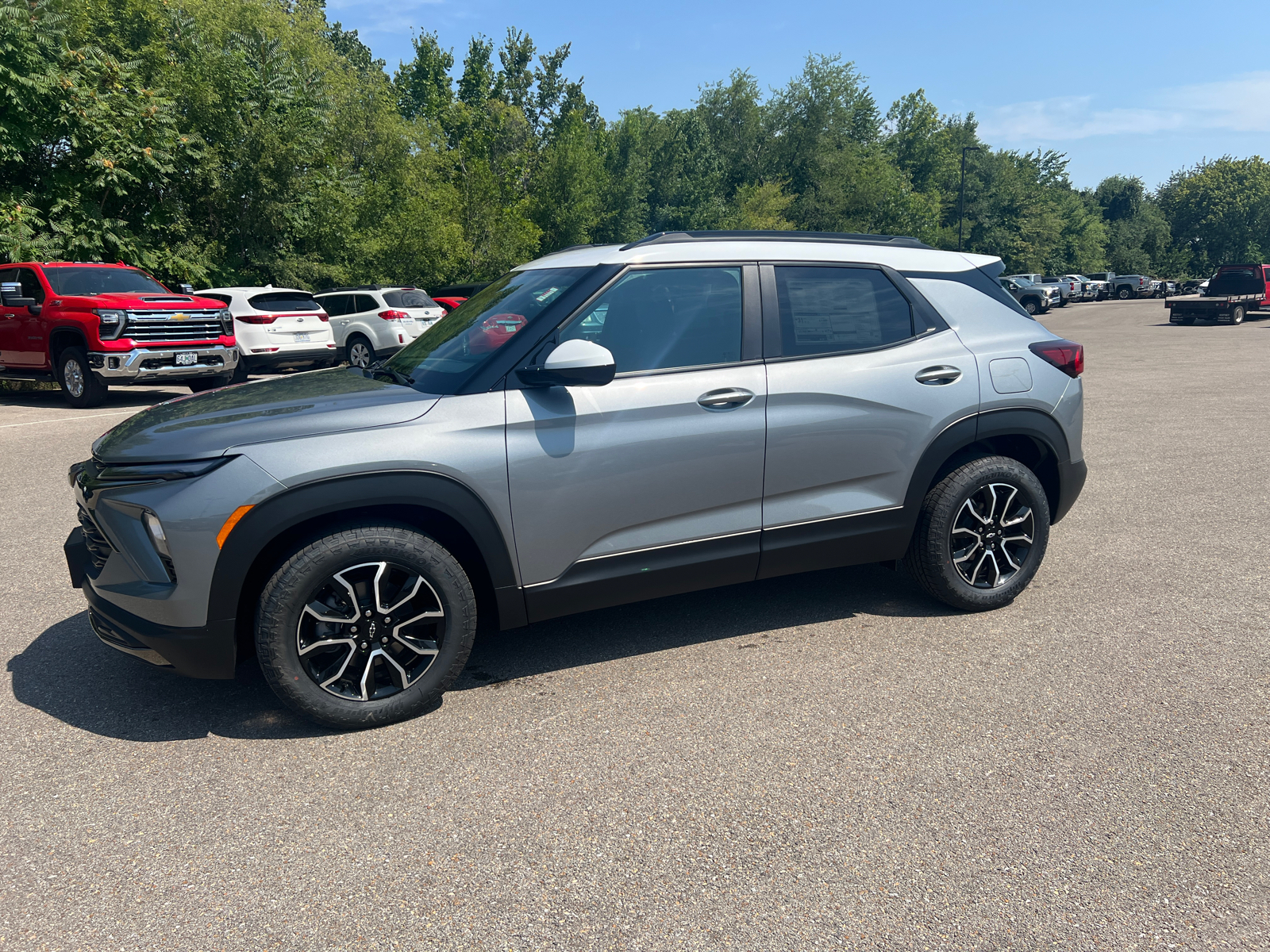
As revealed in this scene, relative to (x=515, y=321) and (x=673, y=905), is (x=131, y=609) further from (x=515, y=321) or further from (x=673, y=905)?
(x=673, y=905)

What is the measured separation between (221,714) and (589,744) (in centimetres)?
148

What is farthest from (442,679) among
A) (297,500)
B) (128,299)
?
(128,299)

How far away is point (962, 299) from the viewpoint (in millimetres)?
4359

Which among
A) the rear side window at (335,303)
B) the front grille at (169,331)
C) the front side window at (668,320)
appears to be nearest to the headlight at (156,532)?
the front side window at (668,320)

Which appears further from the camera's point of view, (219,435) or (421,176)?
(421,176)

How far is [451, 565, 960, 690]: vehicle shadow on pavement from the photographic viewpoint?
13.1 feet

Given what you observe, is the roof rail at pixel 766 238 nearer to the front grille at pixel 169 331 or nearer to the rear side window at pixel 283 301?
the front grille at pixel 169 331

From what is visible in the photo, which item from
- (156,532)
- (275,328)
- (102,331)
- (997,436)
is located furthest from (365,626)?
(275,328)

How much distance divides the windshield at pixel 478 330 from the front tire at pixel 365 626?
0.70 meters

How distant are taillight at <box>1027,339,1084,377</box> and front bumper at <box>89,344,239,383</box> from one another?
11.6 meters

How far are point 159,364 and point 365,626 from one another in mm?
10928

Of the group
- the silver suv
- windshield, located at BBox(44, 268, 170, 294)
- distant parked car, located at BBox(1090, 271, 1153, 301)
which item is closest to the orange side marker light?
the silver suv

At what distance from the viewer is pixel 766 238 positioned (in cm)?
408

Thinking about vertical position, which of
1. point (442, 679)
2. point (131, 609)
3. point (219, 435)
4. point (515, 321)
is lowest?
point (442, 679)
